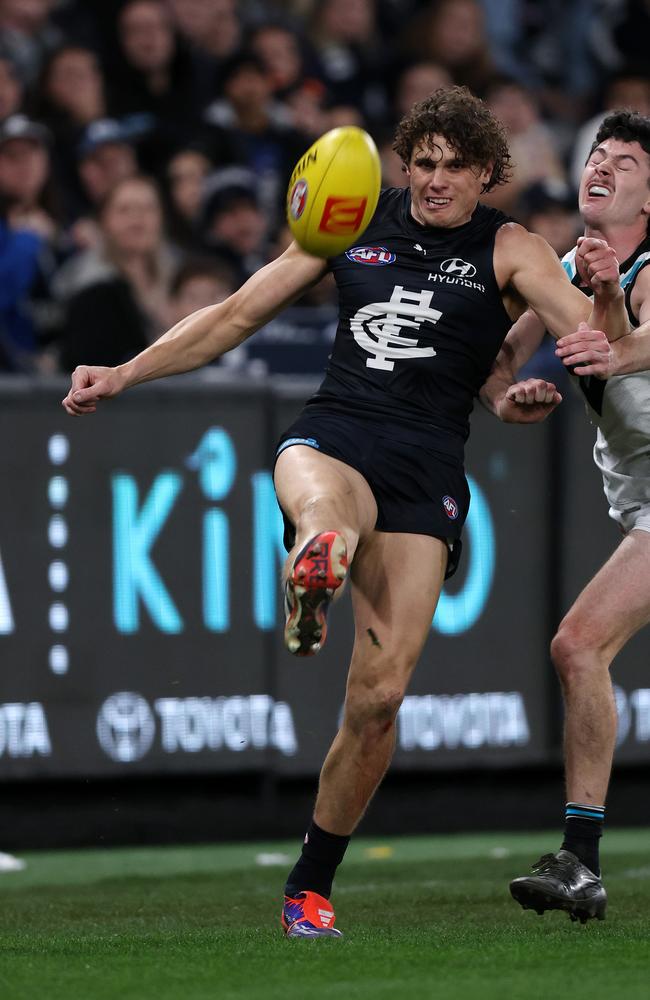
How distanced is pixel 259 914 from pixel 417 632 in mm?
1545

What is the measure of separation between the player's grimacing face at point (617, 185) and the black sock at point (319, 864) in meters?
2.29

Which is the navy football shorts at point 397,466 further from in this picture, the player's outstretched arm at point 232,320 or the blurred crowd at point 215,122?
the blurred crowd at point 215,122

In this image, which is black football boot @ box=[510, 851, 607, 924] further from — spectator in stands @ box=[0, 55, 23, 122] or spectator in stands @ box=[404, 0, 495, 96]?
spectator in stands @ box=[404, 0, 495, 96]

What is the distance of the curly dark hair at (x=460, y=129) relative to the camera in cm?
586

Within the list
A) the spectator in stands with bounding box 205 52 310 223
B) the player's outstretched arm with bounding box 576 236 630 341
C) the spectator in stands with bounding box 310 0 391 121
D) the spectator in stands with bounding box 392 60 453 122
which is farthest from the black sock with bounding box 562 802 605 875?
the spectator in stands with bounding box 310 0 391 121

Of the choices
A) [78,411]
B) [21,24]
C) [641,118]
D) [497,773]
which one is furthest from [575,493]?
[21,24]

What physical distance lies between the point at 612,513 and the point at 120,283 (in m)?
4.00

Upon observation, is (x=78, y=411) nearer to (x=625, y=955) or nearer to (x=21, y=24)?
(x=625, y=955)

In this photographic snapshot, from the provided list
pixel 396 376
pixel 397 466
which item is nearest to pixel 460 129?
pixel 396 376

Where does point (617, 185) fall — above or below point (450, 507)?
above

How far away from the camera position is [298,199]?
19.0 feet

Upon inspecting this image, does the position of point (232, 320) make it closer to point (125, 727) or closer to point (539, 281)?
point (539, 281)

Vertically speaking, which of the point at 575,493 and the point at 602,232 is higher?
the point at 602,232

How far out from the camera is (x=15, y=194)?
1034cm
